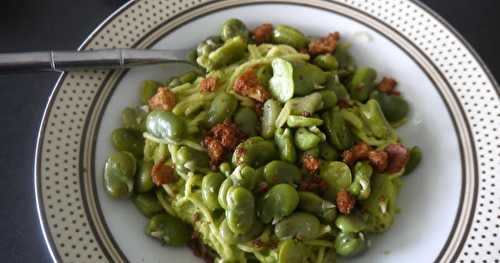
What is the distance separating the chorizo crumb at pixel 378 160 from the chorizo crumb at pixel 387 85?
1.24 feet

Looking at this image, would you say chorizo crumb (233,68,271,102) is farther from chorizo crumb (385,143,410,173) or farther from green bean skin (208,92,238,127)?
chorizo crumb (385,143,410,173)

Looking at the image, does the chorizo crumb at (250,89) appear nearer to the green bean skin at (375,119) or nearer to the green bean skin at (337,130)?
the green bean skin at (337,130)

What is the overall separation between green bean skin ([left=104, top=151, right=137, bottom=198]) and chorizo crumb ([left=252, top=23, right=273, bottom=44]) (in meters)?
0.89

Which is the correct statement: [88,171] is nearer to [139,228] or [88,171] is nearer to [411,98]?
[139,228]

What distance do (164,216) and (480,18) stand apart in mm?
2178

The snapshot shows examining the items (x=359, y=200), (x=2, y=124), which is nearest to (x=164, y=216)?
(x=359, y=200)

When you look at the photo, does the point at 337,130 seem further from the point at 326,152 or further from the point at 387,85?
the point at 387,85

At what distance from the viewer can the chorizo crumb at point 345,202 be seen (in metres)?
2.09

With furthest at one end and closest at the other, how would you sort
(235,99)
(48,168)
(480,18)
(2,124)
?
(480,18), (2,124), (235,99), (48,168)

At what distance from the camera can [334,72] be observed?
247 centimetres

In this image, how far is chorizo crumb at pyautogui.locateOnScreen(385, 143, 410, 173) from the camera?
2.29 metres

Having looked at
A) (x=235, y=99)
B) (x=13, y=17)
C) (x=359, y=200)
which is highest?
(x=13, y=17)

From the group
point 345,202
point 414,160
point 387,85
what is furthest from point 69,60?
point 414,160

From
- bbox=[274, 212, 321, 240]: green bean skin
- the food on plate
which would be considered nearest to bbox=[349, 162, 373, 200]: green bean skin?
the food on plate
